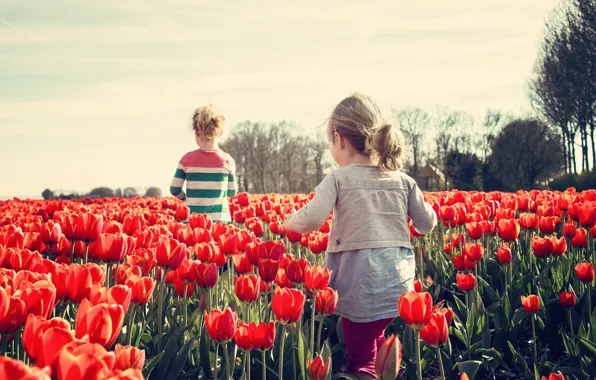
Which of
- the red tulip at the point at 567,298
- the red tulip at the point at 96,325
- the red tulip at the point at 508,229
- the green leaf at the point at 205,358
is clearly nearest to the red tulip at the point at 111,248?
the green leaf at the point at 205,358

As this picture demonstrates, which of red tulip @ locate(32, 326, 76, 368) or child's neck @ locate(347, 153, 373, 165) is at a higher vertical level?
child's neck @ locate(347, 153, 373, 165)

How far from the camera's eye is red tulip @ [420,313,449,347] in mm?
2541

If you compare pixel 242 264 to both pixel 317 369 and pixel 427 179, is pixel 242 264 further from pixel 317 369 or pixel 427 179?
pixel 427 179

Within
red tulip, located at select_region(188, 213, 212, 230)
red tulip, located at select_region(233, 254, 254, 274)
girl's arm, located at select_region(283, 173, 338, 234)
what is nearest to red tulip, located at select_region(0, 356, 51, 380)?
red tulip, located at select_region(233, 254, 254, 274)

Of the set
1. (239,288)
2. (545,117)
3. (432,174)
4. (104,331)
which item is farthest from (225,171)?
(432,174)

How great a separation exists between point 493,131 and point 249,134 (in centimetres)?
2597

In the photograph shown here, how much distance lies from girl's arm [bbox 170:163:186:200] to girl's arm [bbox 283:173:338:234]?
10.6ft

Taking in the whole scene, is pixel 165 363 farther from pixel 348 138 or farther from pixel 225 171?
pixel 225 171

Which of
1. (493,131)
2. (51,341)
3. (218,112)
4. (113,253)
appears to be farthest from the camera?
(493,131)

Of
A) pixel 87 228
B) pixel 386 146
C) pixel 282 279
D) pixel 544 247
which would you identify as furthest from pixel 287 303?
pixel 544 247

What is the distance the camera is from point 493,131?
53.5m

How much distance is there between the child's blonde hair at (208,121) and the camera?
6383 mm

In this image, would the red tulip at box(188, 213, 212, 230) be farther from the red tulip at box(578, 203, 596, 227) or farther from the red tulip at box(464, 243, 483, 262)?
the red tulip at box(578, 203, 596, 227)

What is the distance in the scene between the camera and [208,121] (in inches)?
251
